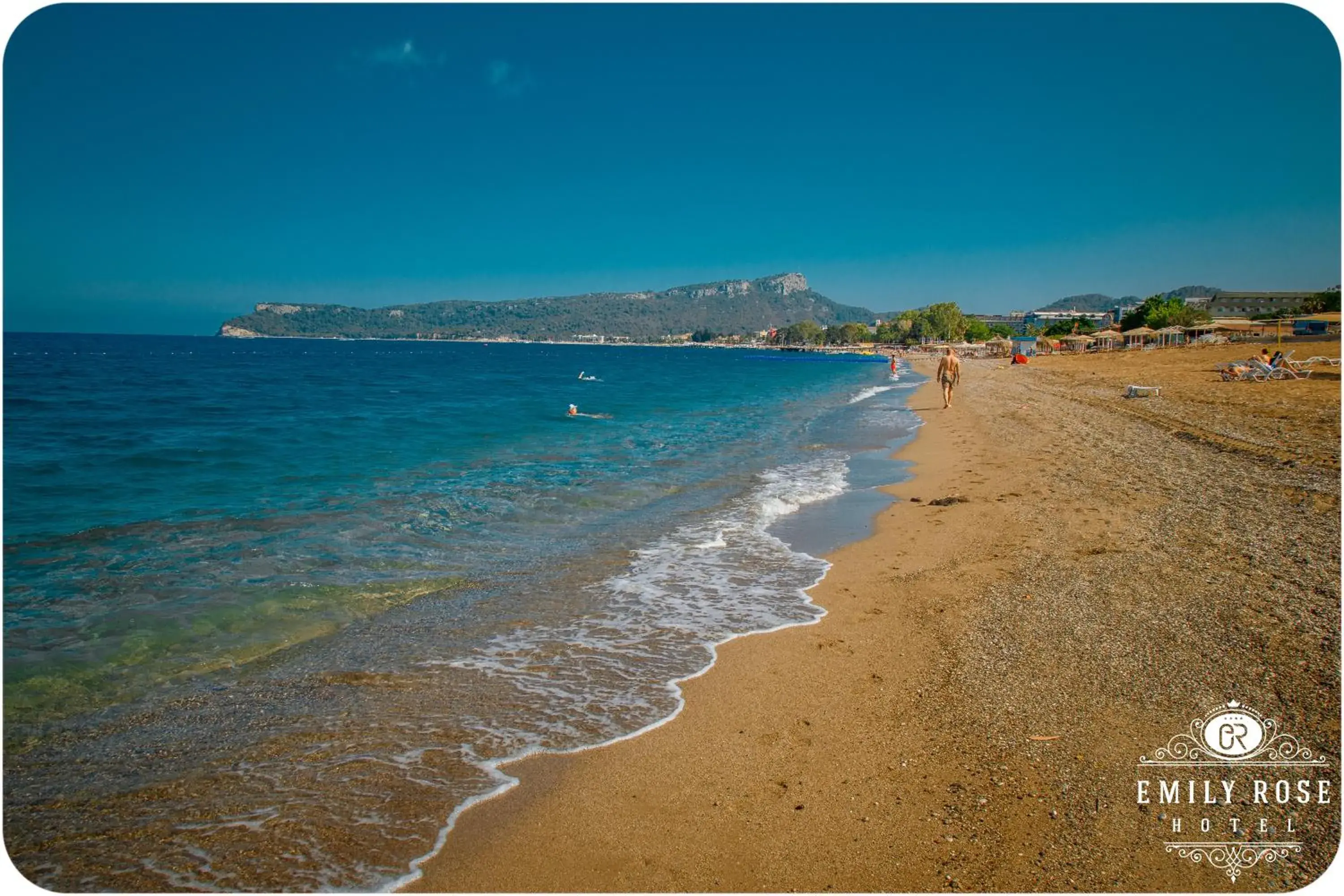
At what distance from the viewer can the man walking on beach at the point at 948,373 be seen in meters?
28.0

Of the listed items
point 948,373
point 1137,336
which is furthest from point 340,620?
point 1137,336

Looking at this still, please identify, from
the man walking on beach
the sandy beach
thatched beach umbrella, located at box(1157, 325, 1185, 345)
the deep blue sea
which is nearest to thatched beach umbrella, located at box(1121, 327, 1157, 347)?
thatched beach umbrella, located at box(1157, 325, 1185, 345)

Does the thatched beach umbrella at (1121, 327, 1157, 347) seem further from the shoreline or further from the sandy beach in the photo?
the shoreline

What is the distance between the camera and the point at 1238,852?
3.27 m

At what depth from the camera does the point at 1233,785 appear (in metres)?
3.71

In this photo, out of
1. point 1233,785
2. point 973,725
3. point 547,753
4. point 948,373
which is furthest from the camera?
point 948,373

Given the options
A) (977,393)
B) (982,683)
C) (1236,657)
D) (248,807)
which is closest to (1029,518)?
(1236,657)

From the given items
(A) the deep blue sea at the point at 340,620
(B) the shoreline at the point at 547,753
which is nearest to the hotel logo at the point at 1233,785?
(B) the shoreline at the point at 547,753

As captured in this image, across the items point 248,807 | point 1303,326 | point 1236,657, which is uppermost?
point 1303,326

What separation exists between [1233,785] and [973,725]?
4.41ft

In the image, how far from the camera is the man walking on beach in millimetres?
27969

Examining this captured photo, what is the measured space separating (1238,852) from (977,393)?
35156mm

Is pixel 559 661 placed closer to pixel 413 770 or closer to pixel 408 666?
pixel 408 666

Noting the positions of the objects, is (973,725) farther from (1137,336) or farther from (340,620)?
(1137,336)
